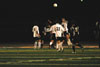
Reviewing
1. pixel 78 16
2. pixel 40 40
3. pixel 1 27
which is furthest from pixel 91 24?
pixel 40 40

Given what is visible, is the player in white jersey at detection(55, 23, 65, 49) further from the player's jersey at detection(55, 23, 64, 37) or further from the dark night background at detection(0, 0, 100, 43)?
the dark night background at detection(0, 0, 100, 43)

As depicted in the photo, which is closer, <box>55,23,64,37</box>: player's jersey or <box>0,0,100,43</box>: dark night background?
<box>55,23,64,37</box>: player's jersey

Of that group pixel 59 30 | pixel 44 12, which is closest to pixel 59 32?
pixel 59 30

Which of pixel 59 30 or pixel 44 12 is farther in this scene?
pixel 44 12

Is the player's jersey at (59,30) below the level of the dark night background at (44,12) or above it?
below

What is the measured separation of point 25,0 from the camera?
212 ft

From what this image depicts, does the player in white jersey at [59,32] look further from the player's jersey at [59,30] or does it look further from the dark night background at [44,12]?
the dark night background at [44,12]

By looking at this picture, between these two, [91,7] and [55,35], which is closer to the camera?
[55,35]

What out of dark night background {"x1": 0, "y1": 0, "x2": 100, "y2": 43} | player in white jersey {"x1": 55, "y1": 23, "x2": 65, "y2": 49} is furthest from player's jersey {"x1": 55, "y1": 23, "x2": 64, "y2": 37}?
dark night background {"x1": 0, "y1": 0, "x2": 100, "y2": 43}

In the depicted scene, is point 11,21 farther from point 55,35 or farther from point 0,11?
point 55,35

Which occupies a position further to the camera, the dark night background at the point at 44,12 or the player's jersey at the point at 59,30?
the dark night background at the point at 44,12

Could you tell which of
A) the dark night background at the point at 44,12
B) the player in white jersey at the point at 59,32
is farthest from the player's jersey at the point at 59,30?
the dark night background at the point at 44,12

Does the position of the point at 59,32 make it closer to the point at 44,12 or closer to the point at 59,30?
the point at 59,30

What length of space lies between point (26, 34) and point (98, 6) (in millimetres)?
17023
